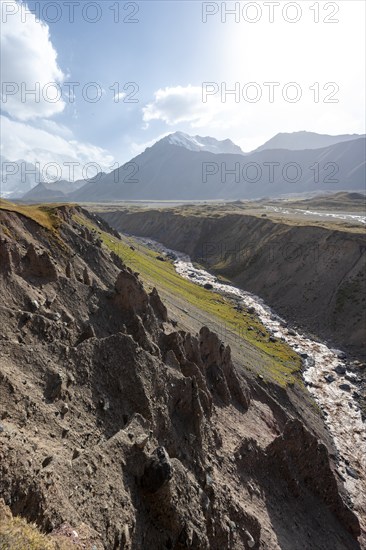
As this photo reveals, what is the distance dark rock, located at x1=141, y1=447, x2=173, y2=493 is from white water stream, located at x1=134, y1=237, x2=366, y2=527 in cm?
2657

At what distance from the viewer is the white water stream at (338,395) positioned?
133ft

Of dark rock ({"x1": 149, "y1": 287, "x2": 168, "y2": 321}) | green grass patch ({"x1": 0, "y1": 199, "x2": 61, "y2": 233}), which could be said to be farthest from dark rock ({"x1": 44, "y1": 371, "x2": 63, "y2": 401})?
green grass patch ({"x1": 0, "y1": 199, "x2": 61, "y2": 233})

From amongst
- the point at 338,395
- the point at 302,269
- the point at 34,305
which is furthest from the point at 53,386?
the point at 302,269

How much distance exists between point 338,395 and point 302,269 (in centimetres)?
5150

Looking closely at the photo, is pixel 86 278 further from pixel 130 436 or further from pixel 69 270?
pixel 130 436

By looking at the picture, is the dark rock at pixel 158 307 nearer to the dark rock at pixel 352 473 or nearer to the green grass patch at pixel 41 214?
the green grass patch at pixel 41 214

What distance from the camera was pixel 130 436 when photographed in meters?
20.7

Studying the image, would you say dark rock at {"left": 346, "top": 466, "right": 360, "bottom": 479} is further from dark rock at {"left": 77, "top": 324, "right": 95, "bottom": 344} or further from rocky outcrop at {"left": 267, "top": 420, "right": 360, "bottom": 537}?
dark rock at {"left": 77, "top": 324, "right": 95, "bottom": 344}

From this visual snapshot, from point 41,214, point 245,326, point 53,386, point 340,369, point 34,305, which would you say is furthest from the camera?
point 245,326

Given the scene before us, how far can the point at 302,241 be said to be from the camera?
11000 centimetres

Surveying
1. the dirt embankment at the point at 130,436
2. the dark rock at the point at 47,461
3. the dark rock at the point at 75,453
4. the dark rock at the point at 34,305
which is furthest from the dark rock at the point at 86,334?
the dark rock at the point at 47,461

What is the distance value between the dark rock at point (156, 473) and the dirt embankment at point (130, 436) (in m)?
0.06

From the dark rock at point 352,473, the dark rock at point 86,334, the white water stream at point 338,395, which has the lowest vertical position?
the dark rock at point 352,473

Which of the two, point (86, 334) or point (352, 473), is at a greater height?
point (86, 334)
